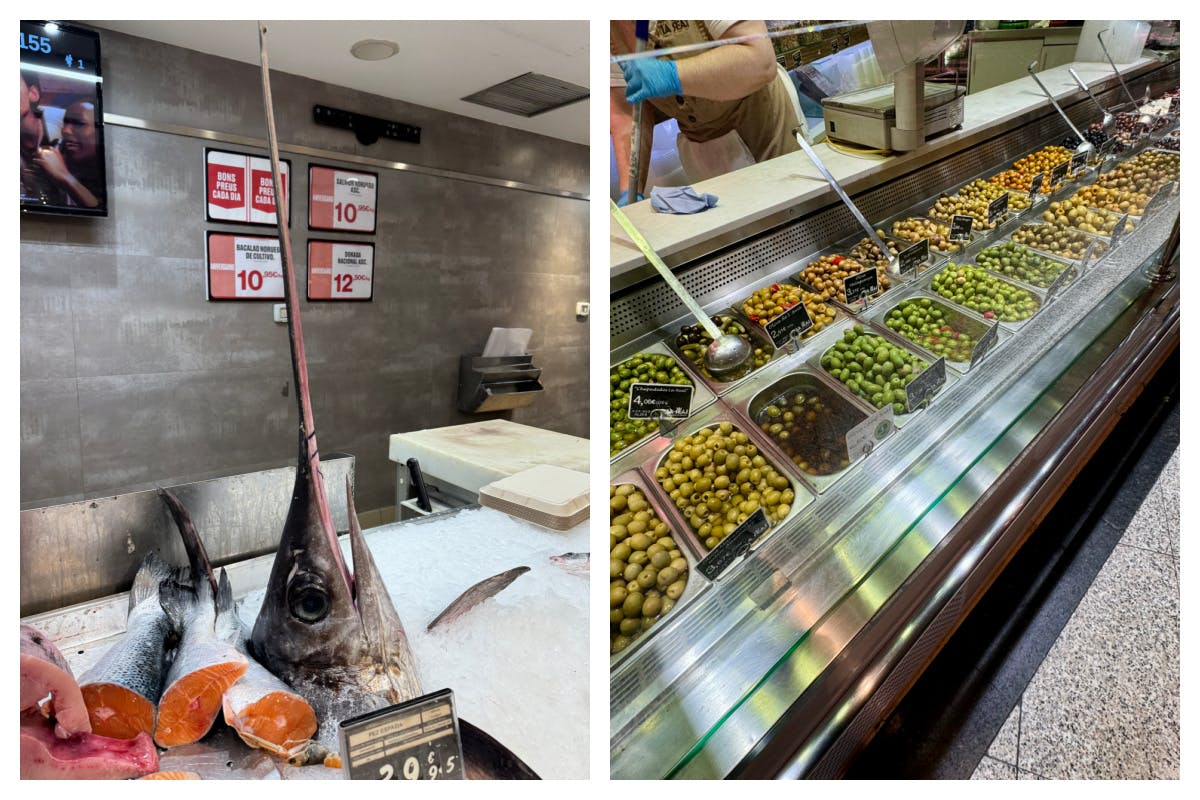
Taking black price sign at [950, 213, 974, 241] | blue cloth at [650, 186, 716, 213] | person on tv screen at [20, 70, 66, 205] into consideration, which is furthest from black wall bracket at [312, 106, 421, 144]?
black price sign at [950, 213, 974, 241]

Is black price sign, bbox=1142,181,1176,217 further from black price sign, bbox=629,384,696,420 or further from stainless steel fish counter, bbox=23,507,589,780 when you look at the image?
stainless steel fish counter, bbox=23,507,589,780

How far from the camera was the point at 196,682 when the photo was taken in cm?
86

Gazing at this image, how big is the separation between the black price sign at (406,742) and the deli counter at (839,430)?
24 cm

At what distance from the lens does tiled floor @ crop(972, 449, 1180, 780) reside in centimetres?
150

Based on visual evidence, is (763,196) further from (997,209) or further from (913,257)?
(997,209)

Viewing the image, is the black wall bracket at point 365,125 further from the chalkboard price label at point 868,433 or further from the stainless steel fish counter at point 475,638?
the chalkboard price label at point 868,433

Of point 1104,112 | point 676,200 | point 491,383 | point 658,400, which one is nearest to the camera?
point 658,400

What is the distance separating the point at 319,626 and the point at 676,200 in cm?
128

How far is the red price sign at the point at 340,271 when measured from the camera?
266 cm

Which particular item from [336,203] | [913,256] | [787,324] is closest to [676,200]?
[787,324]

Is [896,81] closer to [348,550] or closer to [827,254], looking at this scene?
[827,254]

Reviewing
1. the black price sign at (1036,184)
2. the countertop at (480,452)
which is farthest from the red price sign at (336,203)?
the black price sign at (1036,184)

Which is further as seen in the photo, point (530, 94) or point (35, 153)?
point (530, 94)

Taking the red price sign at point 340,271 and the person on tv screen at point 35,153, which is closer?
the person on tv screen at point 35,153
